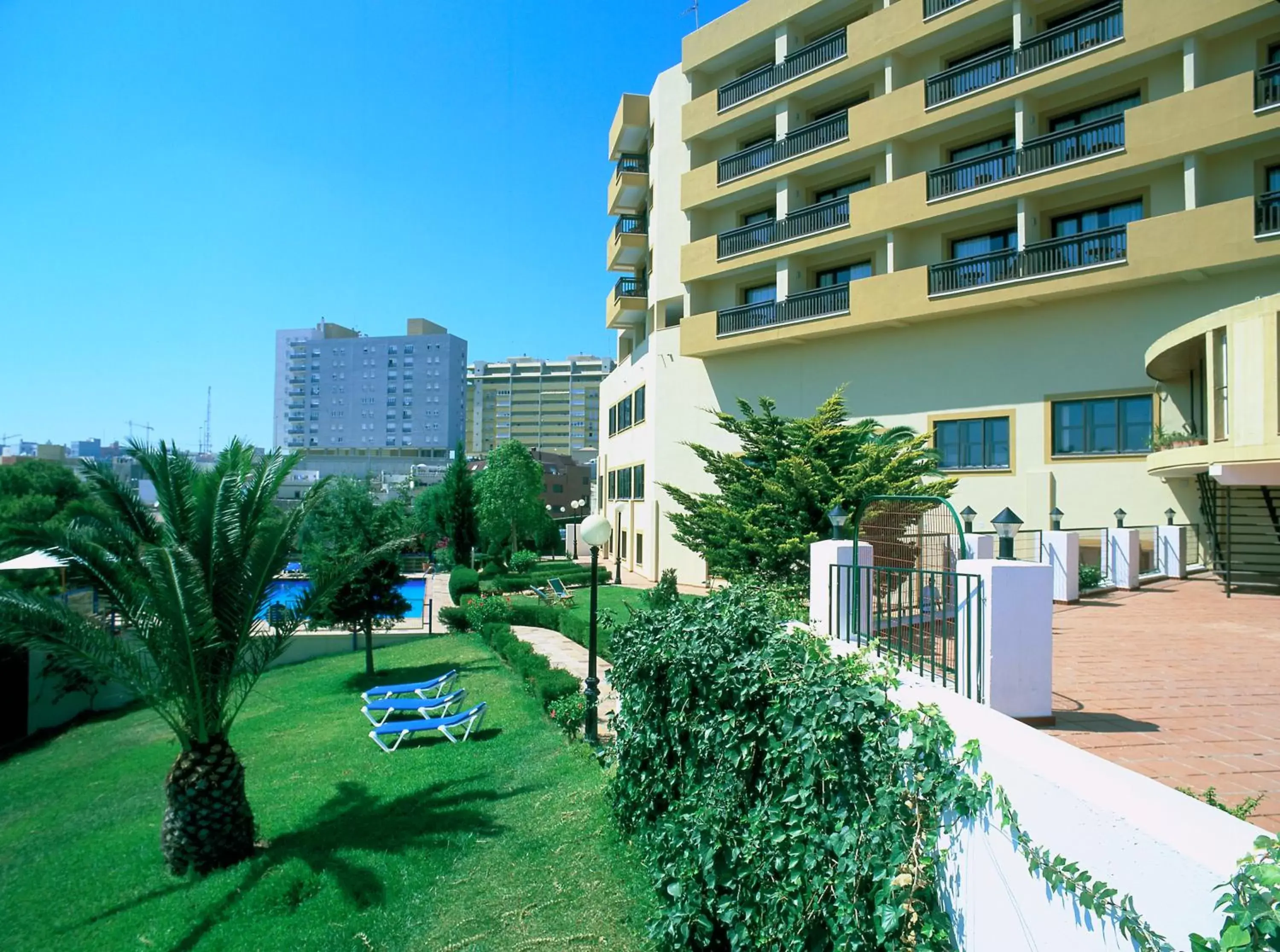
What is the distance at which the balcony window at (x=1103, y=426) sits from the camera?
658 inches

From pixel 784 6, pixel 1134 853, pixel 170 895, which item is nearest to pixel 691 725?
pixel 1134 853

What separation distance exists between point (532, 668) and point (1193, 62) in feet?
60.2

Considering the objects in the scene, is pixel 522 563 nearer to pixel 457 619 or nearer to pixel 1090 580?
pixel 457 619

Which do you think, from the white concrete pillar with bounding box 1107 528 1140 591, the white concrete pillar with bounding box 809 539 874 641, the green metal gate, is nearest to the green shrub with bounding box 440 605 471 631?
the white concrete pillar with bounding box 1107 528 1140 591

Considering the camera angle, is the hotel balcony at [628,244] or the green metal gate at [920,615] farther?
the hotel balcony at [628,244]

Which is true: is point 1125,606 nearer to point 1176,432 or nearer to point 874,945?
point 1176,432

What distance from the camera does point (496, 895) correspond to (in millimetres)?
6316

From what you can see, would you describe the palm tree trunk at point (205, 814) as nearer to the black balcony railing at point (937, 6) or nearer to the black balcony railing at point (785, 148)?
the black balcony railing at point (785, 148)

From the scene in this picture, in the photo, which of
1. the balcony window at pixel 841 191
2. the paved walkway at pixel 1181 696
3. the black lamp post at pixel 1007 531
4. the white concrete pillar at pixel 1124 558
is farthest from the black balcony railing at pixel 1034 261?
Result: the black lamp post at pixel 1007 531

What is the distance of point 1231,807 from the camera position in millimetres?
3492

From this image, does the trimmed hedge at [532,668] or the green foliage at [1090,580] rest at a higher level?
the green foliage at [1090,580]

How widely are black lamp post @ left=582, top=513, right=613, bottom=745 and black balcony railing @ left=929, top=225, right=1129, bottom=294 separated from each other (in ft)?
41.6

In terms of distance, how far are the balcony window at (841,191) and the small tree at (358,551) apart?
50.5 ft

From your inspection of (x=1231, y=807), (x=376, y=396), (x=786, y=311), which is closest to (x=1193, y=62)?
(x=786, y=311)
